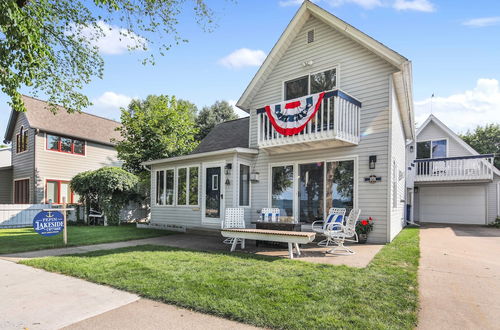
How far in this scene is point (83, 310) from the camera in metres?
3.64

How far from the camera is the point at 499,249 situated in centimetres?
791

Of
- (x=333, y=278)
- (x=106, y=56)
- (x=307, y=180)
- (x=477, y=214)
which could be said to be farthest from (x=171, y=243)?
(x=477, y=214)

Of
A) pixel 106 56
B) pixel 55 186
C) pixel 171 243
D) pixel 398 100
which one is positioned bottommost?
pixel 171 243

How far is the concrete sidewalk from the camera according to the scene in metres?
3.24

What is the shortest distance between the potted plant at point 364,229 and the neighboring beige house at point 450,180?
9.48 meters

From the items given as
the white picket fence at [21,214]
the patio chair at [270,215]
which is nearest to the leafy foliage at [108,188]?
the white picket fence at [21,214]

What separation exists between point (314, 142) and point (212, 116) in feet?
77.5

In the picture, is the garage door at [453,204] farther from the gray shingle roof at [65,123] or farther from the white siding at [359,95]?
the gray shingle roof at [65,123]

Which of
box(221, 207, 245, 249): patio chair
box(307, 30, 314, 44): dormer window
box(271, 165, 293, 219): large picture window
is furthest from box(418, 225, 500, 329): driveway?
box(307, 30, 314, 44): dormer window

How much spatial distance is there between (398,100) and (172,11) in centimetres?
797

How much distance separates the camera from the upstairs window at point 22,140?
17.5 metres

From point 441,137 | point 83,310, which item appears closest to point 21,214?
point 83,310

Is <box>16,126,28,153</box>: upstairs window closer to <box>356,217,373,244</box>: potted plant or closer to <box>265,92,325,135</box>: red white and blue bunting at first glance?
<box>265,92,325,135</box>: red white and blue bunting

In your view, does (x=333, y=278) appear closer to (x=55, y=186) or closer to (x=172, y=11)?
(x=172, y=11)
